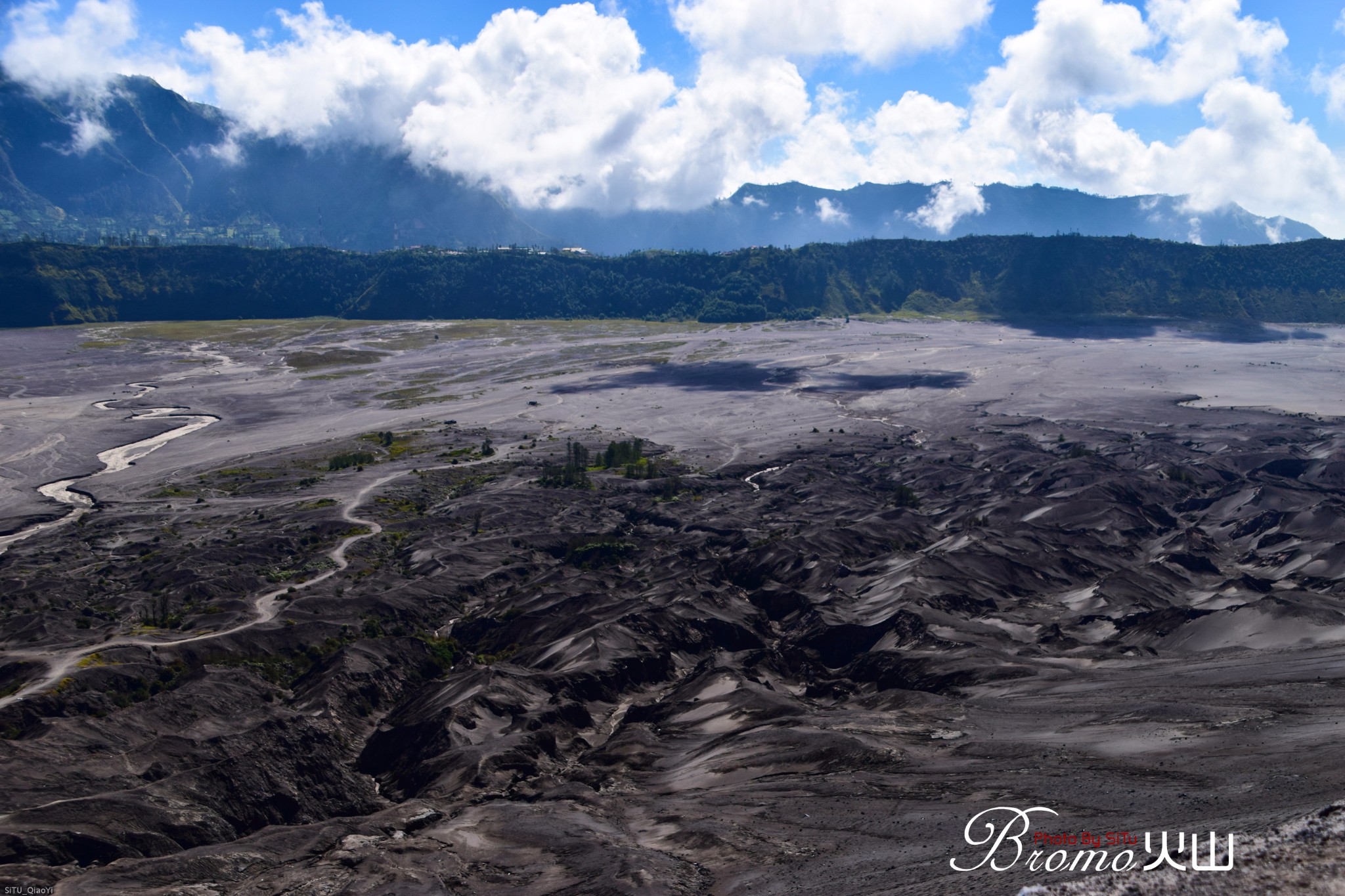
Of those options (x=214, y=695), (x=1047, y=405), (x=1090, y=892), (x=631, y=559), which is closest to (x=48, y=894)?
(x=214, y=695)

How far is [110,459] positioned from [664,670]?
119701 millimetres

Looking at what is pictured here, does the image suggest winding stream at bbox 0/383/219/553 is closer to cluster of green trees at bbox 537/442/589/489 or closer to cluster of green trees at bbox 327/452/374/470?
cluster of green trees at bbox 327/452/374/470

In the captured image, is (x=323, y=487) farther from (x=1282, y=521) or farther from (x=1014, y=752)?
(x=1282, y=521)

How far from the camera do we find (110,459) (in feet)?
480

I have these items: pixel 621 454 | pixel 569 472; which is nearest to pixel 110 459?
pixel 569 472

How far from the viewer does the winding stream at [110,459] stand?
107 metres

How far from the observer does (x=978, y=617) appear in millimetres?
76125

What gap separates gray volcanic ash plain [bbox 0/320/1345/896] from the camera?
128ft

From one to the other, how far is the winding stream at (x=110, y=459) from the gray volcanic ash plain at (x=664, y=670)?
230 cm

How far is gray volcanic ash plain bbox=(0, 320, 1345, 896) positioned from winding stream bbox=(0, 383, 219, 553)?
7.54 feet

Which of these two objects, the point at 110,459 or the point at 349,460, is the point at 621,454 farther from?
the point at 110,459

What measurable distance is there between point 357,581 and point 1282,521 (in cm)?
9327

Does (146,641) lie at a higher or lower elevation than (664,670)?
higher

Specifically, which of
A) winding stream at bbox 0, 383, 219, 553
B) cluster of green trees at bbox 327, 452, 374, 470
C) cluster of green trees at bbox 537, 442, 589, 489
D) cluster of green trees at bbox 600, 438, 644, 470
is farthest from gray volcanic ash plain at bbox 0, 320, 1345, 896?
cluster of green trees at bbox 600, 438, 644, 470
